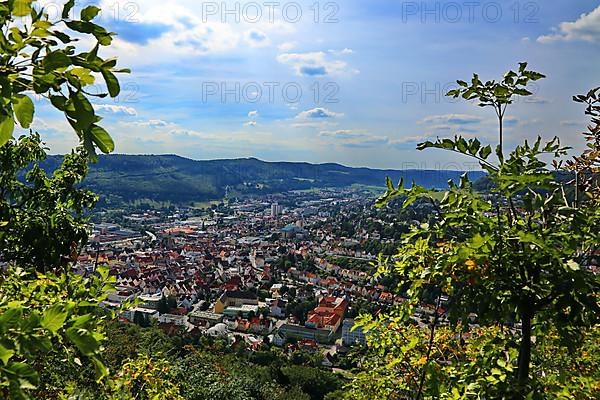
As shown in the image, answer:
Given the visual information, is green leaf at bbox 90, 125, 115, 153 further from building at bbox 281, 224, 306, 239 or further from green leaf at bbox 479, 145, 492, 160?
building at bbox 281, 224, 306, 239

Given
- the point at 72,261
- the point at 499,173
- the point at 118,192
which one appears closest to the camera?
the point at 499,173

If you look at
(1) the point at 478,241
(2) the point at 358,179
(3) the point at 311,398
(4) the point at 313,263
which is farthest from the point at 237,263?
(2) the point at 358,179

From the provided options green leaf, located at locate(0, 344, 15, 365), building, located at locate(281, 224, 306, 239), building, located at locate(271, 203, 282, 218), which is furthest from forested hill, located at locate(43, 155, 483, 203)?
green leaf, located at locate(0, 344, 15, 365)

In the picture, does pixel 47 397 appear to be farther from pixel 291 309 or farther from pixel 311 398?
pixel 291 309

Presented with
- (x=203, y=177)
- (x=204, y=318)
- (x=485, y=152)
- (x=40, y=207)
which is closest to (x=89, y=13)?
(x=485, y=152)

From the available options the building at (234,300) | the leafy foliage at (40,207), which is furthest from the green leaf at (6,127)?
the building at (234,300)

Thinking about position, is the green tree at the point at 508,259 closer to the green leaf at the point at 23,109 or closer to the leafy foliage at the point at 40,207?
the green leaf at the point at 23,109

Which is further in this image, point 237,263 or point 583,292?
point 237,263
